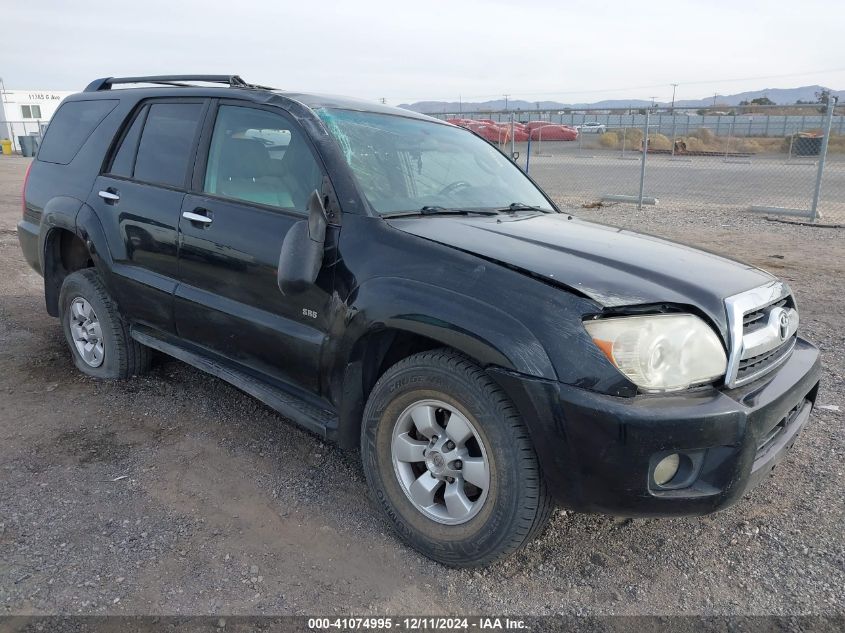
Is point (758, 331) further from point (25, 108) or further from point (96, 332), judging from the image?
point (25, 108)

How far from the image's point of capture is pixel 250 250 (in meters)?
3.09

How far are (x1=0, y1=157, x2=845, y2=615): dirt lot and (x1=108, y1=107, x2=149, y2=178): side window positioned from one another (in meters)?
1.44

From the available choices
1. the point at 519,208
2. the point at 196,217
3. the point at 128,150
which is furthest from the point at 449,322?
the point at 128,150

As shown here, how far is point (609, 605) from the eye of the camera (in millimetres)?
2420

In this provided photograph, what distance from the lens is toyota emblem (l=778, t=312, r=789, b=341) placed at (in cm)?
267

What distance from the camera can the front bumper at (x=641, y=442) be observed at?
2.13 meters

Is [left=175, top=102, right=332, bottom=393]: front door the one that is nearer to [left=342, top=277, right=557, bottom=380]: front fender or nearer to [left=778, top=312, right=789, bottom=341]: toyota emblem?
[left=342, top=277, right=557, bottom=380]: front fender

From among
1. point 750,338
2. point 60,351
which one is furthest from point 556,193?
point 750,338

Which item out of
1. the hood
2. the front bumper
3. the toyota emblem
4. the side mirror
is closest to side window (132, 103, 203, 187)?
the side mirror

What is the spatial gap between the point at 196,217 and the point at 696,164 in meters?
25.3

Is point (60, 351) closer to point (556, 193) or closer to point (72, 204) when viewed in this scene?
point (72, 204)

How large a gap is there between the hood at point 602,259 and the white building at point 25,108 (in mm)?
42914

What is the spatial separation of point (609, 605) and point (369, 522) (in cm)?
106

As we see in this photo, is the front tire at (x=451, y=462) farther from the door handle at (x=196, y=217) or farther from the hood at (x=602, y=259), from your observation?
the door handle at (x=196, y=217)
